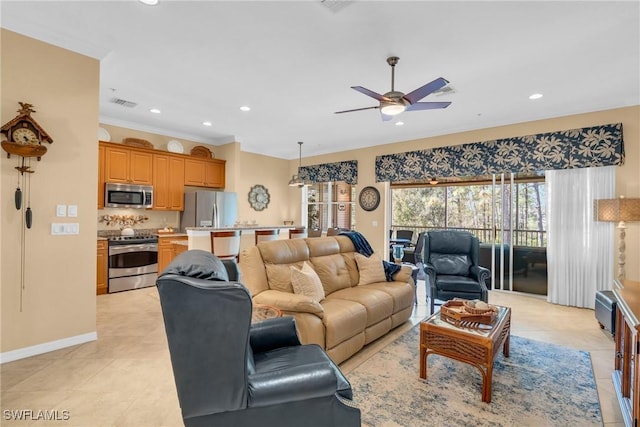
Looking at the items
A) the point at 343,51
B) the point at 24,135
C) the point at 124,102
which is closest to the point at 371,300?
the point at 343,51

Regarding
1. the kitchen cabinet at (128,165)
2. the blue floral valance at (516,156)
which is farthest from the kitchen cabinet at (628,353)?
the kitchen cabinet at (128,165)

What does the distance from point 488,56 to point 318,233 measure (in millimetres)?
4972

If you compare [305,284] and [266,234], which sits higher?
[266,234]

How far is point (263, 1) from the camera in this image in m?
2.31

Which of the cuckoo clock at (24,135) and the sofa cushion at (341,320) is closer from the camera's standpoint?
the sofa cushion at (341,320)

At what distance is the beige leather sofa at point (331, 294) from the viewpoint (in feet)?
8.00

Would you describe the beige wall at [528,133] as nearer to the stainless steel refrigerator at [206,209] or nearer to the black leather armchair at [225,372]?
the stainless steel refrigerator at [206,209]

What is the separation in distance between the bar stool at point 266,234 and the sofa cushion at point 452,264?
8.60ft

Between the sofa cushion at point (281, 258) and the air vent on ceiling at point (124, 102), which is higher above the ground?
the air vent on ceiling at point (124, 102)

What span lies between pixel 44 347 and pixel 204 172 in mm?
4091

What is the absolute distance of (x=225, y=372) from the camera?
1.30 m

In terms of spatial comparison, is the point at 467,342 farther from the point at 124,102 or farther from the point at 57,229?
the point at 124,102

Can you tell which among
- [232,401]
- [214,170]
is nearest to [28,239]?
[232,401]

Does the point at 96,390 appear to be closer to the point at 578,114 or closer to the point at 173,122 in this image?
the point at 173,122
